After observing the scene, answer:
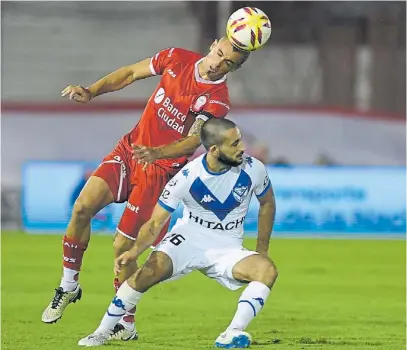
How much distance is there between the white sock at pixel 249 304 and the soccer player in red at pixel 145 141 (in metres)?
1.36

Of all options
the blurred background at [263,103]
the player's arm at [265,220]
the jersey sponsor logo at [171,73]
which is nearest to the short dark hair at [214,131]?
the player's arm at [265,220]

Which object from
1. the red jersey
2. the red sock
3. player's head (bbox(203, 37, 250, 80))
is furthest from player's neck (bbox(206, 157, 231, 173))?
the red sock

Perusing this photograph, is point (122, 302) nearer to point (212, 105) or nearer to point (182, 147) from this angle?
point (182, 147)

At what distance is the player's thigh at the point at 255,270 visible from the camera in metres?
9.45

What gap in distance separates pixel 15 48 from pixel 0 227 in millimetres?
5239

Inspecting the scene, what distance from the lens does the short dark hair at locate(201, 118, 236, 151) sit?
370 inches

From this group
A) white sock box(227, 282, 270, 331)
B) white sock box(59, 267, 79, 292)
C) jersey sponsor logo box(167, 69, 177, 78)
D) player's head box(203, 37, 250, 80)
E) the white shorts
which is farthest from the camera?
white sock box(59, 267, 79, 292)

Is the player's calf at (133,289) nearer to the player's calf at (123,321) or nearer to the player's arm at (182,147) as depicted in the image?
the player's calf at (123,321)

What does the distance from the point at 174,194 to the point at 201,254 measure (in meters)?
0.55

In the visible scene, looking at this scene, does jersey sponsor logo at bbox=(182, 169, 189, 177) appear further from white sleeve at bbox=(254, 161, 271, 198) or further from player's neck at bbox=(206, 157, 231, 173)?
white sleeve at bbox=(254, 161, 271, 198)

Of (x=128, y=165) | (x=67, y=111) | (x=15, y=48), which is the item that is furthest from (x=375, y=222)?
(x=128, y=165)

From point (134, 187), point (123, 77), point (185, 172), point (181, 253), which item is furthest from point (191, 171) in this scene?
point (123, 77)

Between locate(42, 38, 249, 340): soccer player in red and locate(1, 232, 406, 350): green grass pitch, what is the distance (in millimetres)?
746

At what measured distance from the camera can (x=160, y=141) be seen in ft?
34.4
